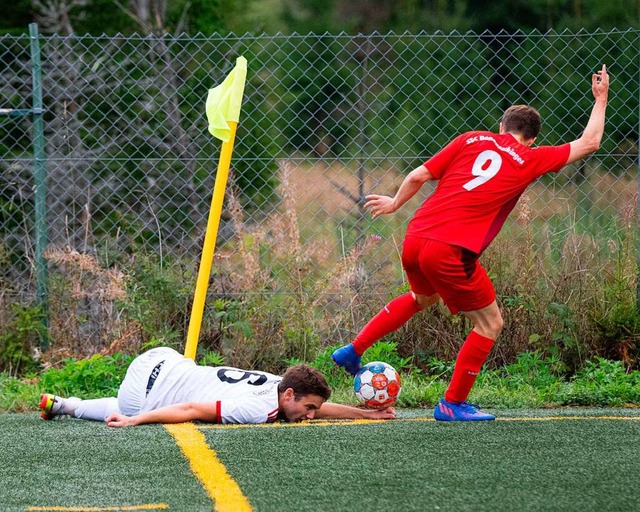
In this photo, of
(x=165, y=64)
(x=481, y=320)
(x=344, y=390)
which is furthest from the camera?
(x=165, y=64)

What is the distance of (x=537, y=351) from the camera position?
7.29 m

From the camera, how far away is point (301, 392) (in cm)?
560

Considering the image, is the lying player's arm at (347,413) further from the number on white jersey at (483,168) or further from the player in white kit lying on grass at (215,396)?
the number on white jersey at (483,168)

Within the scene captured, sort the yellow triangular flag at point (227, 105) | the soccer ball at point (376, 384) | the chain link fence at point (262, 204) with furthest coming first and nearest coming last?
the chain link fence at point (262, 204) → the yellow triangular flag at point (227, 105) → the soccer ball at point (376, 384)

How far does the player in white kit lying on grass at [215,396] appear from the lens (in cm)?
559

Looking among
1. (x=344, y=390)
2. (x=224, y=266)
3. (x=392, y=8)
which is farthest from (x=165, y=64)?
(x=392, y=8)

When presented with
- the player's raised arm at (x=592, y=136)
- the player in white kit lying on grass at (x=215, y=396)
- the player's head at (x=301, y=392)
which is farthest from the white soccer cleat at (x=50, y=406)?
the player's raised arm at (x=592, y=136)

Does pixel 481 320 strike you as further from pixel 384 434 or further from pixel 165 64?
pixel 165 64

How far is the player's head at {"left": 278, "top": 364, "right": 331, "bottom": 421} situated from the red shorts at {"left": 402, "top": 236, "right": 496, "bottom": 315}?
0.79 m

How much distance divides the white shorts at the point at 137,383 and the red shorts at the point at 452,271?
4.78 feet

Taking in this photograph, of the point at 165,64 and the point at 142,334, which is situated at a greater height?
the point at 165,64

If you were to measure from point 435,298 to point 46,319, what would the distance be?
306cm

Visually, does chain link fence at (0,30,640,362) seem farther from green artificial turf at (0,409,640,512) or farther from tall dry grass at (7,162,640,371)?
green artificial turf at (0,409,640,512)

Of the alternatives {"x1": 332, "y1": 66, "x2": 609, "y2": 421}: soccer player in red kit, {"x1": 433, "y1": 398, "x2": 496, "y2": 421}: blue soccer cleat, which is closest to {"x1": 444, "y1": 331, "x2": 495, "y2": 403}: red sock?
{"x1": 332, "y1": 66, "x2": 609, "y2": 421}: soccer player in red kit
